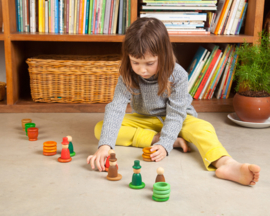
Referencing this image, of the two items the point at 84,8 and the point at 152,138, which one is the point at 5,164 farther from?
the point at 84,8

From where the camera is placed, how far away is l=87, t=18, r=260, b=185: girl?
3.75ft

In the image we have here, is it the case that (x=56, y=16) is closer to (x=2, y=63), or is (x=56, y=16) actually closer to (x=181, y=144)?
(x=2, y=63)

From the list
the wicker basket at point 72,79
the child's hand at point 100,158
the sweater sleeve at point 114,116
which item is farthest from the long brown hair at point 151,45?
the wicker basket at point 72,79

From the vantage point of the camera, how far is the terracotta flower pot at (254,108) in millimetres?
1618

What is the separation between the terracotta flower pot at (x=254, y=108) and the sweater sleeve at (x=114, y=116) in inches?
25.1

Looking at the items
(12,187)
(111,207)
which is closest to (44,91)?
(12,187)

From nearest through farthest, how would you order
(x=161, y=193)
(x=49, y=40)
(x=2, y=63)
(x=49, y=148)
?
(x=161, y=193)
(x=49, y=148)
(x=49, y=40)
(x=2, y=63)

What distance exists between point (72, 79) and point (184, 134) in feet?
2.69

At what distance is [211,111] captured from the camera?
1960 mm

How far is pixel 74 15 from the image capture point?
77.3 inches

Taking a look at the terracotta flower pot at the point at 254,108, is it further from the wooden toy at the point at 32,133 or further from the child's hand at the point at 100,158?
the wooden toy at the point at 32,133

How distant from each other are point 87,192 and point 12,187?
0.78 ft

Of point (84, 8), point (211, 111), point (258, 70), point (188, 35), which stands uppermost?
point (84, 8)

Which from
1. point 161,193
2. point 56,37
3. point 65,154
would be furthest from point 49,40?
point 161,193
